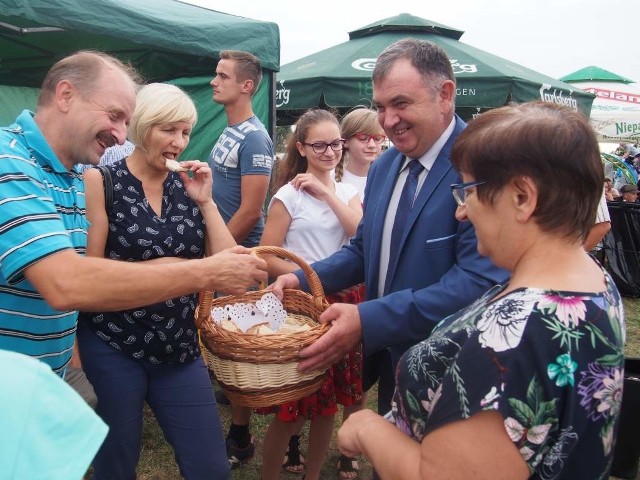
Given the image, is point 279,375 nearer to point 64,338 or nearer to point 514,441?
point 64,338

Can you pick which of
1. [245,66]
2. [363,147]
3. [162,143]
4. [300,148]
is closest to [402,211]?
[162,143]

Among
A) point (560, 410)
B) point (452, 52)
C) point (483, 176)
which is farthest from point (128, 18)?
point (452, 52)

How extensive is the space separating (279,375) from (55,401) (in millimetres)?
1036

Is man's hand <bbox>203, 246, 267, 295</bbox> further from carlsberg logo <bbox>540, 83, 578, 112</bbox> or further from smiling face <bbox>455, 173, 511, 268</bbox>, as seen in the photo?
carlsberg logo <bbox>540, 83, 578, 112</bbox>

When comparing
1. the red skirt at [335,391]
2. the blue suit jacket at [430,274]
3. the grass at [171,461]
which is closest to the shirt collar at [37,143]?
the blue suit jacket at [430,274]

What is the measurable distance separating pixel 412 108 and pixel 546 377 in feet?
4.02

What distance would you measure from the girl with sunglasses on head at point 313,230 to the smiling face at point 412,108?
913 mm

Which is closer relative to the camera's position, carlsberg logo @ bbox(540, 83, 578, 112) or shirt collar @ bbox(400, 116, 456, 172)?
shirt collar @ bbox(400, 116, 456, 172)

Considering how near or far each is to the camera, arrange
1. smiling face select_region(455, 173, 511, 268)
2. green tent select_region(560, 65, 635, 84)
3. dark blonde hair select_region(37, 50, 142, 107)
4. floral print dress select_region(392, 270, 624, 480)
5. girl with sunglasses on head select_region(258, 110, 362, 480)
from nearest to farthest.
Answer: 1. floral print dress select_region(392, 270, 624, 480)
2. smiling face select_region(455, 173, 511, 268)
3. dark blonde hair select_region(37, 50, 142, 107)
4. girl with sunglasses on head select_region(258, 110, 362, 480)
5. green tent select_region(560, 65, 635, 84)

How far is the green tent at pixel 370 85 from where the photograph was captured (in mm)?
7133

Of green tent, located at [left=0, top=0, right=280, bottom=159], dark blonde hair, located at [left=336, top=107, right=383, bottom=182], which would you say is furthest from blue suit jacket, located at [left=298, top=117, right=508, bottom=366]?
green tent, located at [left=0, top=0, right=280, bottom=159]

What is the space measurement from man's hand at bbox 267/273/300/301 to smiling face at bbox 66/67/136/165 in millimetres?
844

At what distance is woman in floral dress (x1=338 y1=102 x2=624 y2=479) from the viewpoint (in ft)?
3.07

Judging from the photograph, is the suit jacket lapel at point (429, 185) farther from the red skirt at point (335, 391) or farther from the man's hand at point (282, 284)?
the red skirt at point (335, 391)
